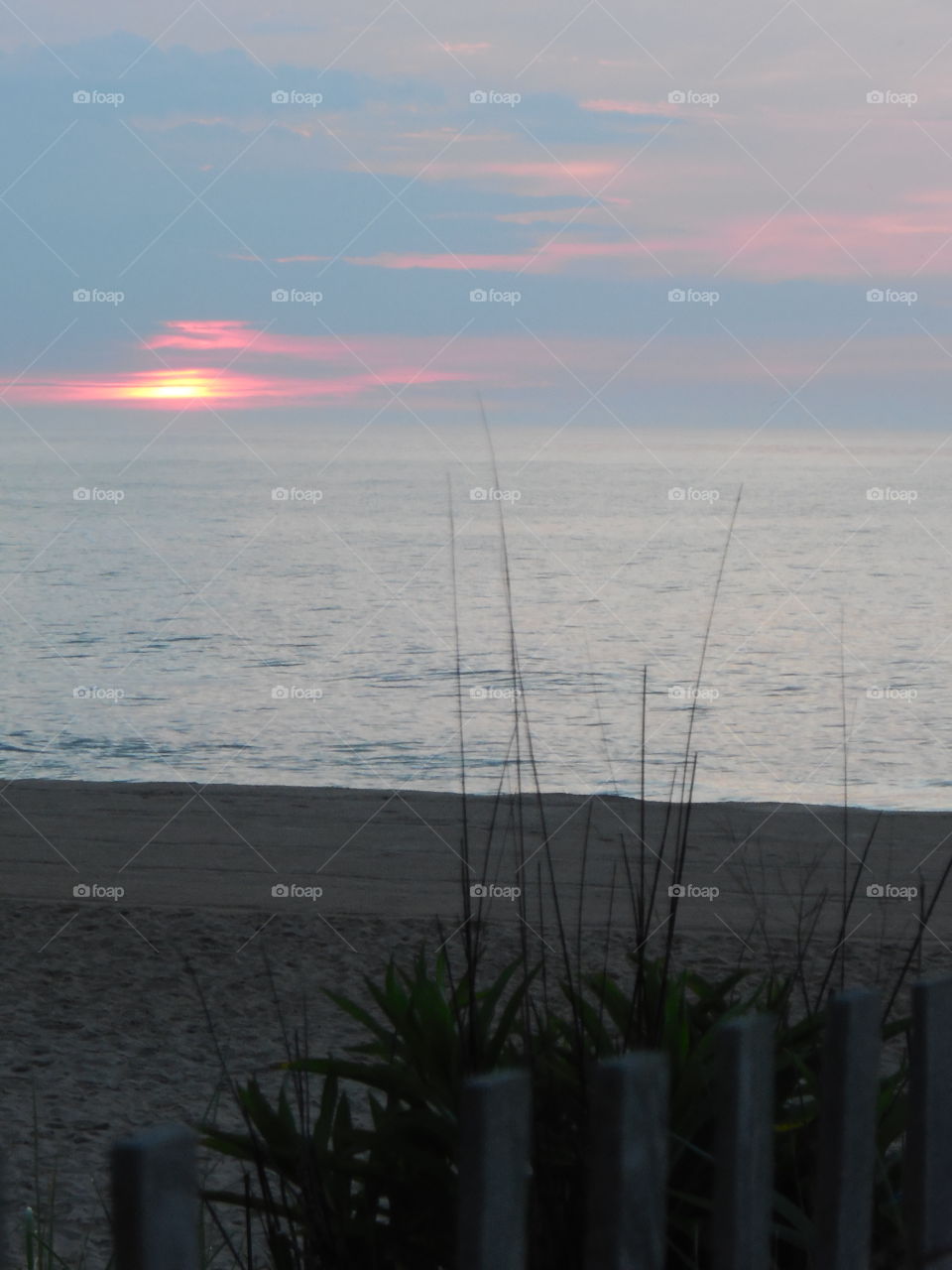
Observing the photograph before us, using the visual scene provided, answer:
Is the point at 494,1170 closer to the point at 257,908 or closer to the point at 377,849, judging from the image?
the point at 257,908

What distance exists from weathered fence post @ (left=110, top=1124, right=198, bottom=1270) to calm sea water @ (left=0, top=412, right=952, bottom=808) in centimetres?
148

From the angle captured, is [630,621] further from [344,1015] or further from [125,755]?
[344,1015]

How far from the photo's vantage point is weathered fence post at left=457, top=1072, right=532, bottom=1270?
112cm

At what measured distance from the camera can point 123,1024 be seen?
18.7ft

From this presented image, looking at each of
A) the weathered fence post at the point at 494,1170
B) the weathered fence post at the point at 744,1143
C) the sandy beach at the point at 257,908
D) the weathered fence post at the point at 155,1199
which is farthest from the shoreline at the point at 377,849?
the weathered fence post at the point at 155,1199

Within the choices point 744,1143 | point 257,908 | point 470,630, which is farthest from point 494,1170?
point 470,630

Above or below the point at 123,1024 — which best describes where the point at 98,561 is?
above

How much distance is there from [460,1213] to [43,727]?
21.9 meters

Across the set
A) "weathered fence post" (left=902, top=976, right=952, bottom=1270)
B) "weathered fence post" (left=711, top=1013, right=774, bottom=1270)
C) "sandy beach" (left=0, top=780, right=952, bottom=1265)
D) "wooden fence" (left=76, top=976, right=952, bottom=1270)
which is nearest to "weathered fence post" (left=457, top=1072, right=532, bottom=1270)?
"wooden fence" (left=76, top=976, right=952, bottom=1270)

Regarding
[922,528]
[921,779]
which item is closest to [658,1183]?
[921,779]

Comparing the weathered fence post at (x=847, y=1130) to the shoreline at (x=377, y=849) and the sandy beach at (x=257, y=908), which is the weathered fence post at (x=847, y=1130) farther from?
the shoreline at (x=377, y=849)

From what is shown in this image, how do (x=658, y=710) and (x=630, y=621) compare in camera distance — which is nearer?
(x=658, y=710)

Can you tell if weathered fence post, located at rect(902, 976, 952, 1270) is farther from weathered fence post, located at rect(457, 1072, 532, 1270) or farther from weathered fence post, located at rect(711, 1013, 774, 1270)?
weathered fence post, located at rect(457, 1072, 532, 1270)

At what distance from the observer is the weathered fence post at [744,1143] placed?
1.25 meters
